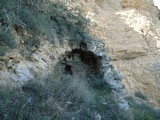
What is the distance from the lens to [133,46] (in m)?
15.3

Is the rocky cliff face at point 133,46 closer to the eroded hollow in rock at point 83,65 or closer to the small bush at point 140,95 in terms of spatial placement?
the small bush at point 140,95

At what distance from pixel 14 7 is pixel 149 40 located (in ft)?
33.0

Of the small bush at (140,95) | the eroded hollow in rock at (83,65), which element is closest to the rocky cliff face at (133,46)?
the small bush at (140,95)

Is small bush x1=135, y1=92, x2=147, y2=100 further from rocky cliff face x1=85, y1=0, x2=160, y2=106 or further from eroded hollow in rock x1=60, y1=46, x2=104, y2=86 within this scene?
eroded hollow in rock x1=60, y1=46, x2=104, y2=86

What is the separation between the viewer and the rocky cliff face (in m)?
14.5

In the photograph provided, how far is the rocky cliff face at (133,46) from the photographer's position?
1445 centimetres

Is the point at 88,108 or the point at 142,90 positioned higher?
the point at 88,108

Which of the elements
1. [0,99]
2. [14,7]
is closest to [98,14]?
[14,7]

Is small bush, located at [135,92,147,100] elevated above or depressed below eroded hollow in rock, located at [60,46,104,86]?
below

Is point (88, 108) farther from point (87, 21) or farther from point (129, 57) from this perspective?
point (129, 57)

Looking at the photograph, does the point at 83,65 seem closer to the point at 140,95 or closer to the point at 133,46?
the point at 140,95

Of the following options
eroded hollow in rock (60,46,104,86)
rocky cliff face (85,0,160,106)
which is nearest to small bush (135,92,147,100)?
rocky cliff face (85,0,160,106)

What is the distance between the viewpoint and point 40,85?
20.7ft

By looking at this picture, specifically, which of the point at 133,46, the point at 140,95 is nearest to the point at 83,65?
the point at 140,95
